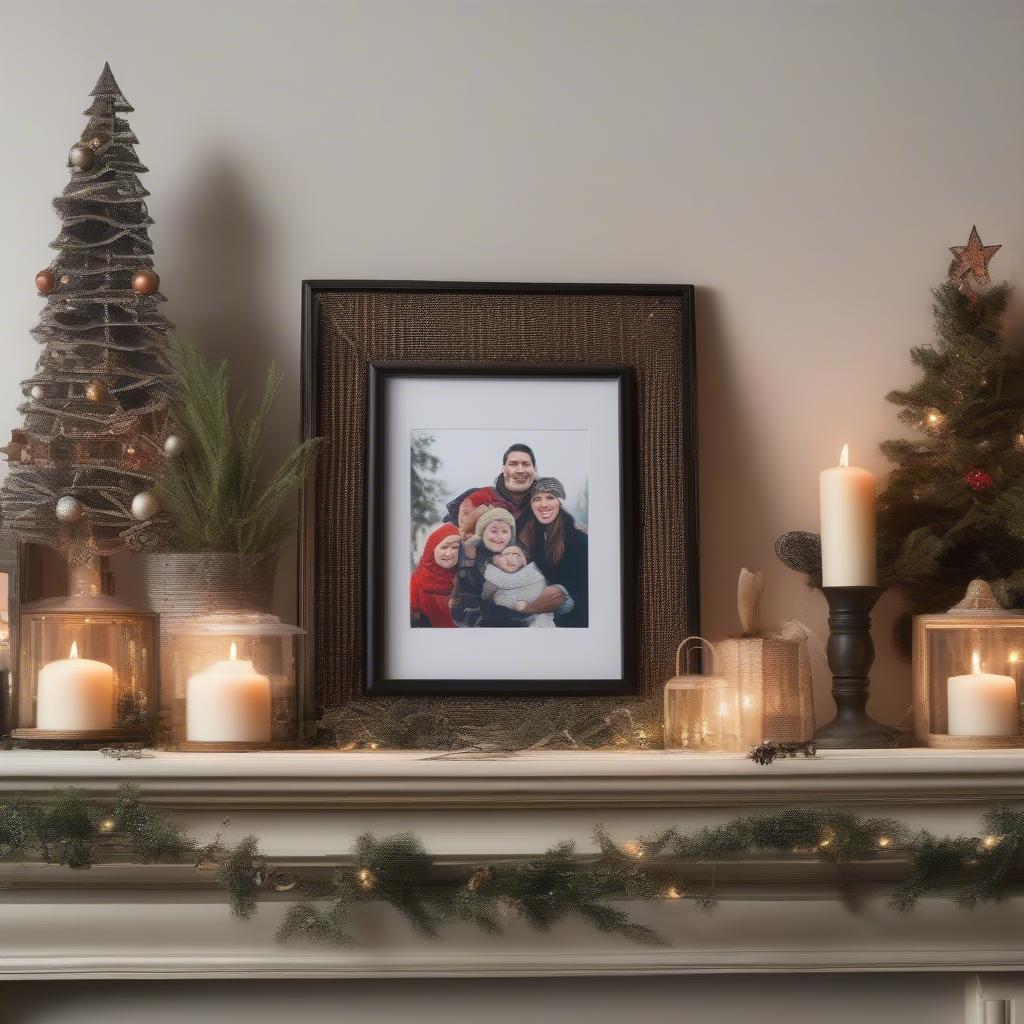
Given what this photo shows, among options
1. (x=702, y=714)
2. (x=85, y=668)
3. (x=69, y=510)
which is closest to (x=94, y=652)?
(x=85, y=668)

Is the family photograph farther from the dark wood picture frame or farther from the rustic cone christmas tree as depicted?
the rustic cone christmas tree

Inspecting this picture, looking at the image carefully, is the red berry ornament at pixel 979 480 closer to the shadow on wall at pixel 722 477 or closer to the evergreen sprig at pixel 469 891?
the shadow on wall at pixel 722 477

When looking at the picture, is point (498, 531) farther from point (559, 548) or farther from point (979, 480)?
point (979, 480)

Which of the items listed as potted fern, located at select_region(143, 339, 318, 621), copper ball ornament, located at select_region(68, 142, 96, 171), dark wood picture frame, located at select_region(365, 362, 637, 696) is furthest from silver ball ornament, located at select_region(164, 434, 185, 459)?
copper ball ornament, located at select_region(68, 142, 96, 171)

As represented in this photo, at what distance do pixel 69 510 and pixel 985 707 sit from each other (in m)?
0.95

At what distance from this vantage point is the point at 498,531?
1.40m

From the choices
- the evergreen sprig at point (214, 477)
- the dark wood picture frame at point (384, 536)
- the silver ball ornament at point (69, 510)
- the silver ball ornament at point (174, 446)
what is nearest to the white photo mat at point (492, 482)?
the dark wood picture frame at point (384, 536)

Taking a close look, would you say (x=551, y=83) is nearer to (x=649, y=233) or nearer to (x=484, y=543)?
(x=649, y=233)

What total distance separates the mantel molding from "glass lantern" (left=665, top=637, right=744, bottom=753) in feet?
0.25

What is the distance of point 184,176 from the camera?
4.78ft

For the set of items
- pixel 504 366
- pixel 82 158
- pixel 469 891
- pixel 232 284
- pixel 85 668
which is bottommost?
pixel 469 891

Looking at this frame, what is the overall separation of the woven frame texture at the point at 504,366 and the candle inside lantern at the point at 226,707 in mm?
142

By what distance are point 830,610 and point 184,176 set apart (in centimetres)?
89

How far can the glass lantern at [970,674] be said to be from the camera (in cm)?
126
